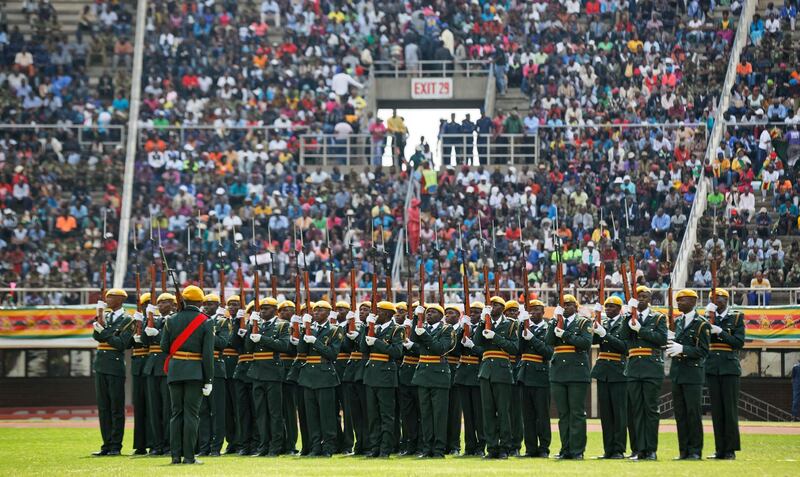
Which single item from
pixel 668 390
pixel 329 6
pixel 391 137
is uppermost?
pixel 329 6

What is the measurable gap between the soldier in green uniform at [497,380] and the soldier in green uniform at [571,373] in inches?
21.8

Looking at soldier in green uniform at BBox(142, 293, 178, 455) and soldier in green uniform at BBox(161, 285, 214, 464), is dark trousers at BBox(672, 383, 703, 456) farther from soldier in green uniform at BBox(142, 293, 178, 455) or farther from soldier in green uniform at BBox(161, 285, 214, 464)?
soldier in green uniform at BBox(142, 293, 178, 455)

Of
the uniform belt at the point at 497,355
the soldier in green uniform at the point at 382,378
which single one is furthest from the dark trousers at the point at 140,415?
the uniform belt at the point at 497,355

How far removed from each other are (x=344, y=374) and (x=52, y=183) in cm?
2021

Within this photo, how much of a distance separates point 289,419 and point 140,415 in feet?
6.28

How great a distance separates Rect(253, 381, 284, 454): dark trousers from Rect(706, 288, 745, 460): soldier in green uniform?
212 inches

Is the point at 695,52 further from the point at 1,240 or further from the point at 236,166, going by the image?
the point at 1,240

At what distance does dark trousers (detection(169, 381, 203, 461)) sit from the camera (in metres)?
18.6

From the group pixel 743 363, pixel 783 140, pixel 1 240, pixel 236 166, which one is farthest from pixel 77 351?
pixel 783 140

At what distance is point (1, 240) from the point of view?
38.0m

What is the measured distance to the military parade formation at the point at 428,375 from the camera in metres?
19.8

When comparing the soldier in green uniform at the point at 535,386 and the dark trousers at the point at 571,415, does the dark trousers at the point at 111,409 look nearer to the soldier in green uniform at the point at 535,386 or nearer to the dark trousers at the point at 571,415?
the soldier in green uniform at the point at 535,386

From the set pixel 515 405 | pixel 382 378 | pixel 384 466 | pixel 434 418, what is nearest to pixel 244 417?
pixel 382 378

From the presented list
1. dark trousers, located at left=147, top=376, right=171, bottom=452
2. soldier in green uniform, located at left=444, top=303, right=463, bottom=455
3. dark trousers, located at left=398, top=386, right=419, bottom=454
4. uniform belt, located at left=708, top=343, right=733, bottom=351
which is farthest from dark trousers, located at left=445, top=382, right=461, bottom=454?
dark trousers, located at left=147, top=376, right=171, bottom=452
